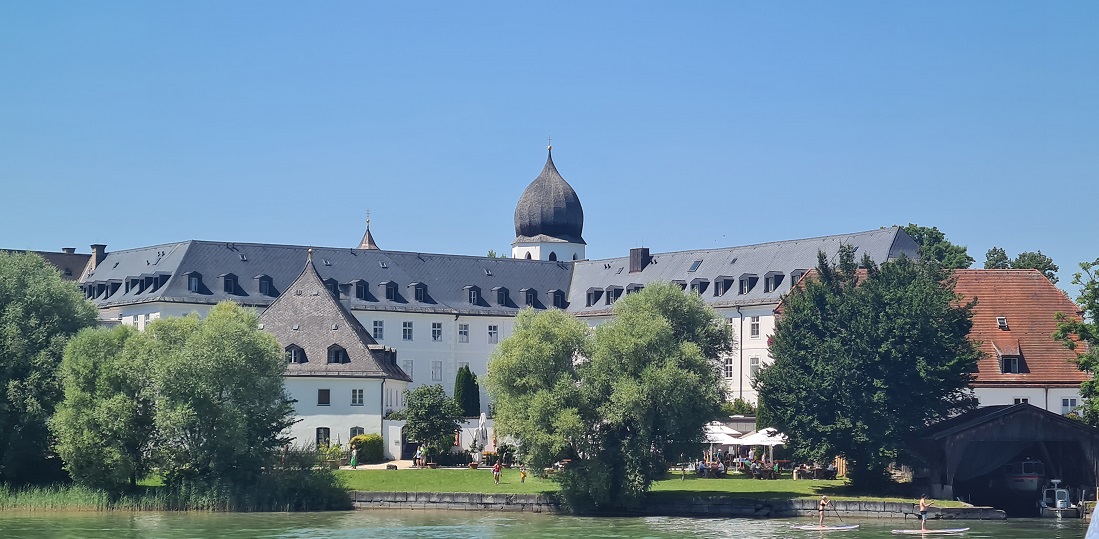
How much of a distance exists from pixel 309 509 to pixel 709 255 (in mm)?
51621

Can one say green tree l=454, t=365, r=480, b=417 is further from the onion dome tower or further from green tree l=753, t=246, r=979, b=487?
the onion dome tower

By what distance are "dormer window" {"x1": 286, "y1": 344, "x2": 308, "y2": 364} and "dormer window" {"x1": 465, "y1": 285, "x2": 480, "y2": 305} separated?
30845mm

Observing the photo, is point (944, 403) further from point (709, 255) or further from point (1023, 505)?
point (709, 255)

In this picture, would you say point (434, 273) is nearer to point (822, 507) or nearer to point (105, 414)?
point (105, 414)

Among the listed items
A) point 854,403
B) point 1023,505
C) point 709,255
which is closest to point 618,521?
point 854,403

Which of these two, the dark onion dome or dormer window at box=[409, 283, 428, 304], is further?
the dark onion dome

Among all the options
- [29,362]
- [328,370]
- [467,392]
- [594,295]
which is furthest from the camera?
[594,295]

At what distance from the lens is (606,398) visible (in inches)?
2699

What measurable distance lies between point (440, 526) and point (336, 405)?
2572cm

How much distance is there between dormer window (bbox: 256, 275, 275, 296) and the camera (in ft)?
367

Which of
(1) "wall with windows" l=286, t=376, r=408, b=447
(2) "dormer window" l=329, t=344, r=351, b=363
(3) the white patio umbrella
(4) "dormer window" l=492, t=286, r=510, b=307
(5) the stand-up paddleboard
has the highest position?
(4) "dormer window" l=492, t=286, r=510, b=307

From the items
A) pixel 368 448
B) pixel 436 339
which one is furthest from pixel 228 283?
pixel 368 448

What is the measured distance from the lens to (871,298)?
70.3 m

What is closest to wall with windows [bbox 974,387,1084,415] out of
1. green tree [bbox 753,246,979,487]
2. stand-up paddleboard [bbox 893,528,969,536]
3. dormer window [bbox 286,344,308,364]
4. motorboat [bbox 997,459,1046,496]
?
motorboat [bbox 997,459,1046,496]
